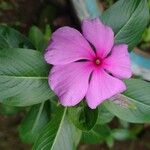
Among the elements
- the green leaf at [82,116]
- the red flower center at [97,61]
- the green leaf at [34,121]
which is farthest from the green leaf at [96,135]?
the red flower center at [97,61]

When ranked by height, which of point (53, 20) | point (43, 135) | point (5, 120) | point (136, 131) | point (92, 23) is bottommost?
point (136, 131)

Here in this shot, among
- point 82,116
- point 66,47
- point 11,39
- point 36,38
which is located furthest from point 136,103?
point 36,38

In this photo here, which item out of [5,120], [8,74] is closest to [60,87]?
[8,74]

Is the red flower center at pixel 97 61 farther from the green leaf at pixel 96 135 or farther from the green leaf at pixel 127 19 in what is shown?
the green leaf at pixel 96 135

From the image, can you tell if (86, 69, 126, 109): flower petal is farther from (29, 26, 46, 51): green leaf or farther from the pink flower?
(29, 26, 46, 51): green leaf

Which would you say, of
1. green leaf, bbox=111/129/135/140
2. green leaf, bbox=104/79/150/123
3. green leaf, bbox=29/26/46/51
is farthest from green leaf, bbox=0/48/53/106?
green leaf, bbox=111/129/135/140

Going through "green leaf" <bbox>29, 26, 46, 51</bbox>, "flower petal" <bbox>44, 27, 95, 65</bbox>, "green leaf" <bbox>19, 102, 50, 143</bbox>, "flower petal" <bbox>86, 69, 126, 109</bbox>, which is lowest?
"green leaf" <bbox>19, 102, 50, 143</bbox>

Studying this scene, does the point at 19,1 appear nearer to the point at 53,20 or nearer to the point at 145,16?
the point at 53,20

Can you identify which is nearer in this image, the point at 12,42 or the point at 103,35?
the point at 103,35
